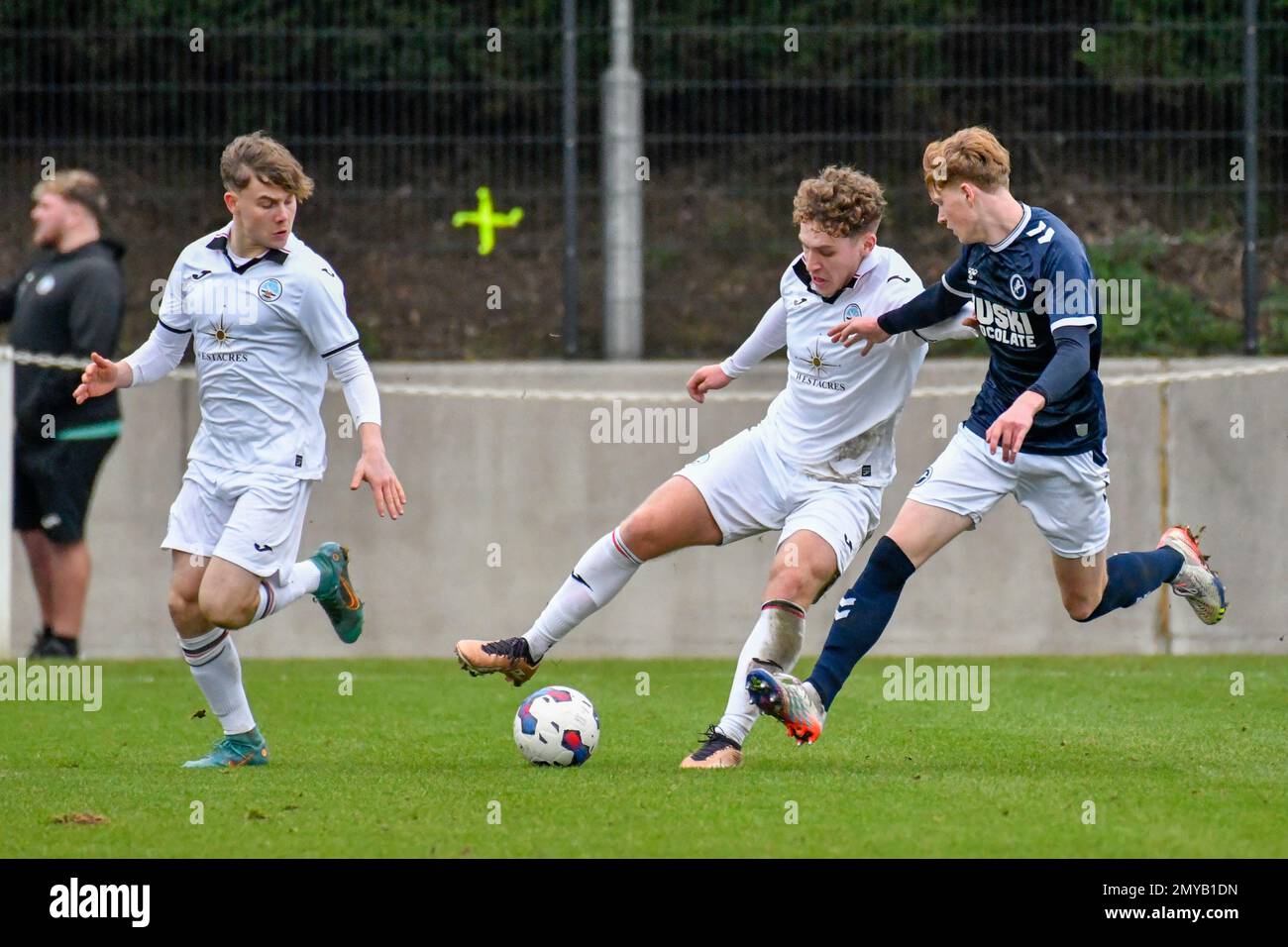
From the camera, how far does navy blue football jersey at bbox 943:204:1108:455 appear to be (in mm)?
5938

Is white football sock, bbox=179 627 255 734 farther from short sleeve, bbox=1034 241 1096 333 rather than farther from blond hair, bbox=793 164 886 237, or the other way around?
short sleeve, bbox=1034 241 1096 333

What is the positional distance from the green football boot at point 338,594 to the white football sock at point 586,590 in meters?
0.81

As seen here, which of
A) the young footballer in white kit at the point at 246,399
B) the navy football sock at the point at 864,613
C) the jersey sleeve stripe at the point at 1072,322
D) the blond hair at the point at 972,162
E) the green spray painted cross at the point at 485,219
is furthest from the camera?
the green spray painted cross at the point at 485,219

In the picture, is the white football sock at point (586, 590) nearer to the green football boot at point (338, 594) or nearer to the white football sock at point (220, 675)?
the green football boot at point (338, 594)

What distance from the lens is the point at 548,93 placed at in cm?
1100

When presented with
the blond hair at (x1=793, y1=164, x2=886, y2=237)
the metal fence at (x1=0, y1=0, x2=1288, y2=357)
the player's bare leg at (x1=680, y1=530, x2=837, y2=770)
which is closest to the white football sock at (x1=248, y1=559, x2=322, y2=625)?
the player's bare leg at (x1=680, y1=530, x2=837, y2=770)

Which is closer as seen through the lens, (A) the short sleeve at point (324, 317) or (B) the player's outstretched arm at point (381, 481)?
(B) the player's outstretched arm at point (381, 481)

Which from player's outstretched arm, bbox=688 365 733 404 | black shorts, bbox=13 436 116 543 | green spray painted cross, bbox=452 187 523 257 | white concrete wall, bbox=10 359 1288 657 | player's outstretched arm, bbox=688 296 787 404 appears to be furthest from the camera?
green spray painted cross, bbox=452 187 523 257

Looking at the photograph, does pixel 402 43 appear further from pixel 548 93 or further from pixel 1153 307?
pixel 1153 307

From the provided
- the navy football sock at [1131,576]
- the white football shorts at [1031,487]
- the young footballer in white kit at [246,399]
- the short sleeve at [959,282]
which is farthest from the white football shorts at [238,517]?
the navy football sock at [1131,576]

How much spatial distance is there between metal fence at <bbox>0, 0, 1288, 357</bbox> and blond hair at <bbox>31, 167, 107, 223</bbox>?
0.74 m

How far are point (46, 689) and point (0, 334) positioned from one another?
5.83 meters

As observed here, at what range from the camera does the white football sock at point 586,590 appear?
6.47 metres

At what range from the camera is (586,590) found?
654cm
